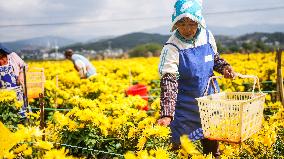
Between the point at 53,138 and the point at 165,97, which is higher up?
the point at 165,97

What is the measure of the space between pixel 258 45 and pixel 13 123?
4374cm

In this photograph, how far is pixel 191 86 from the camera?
11.9 ft

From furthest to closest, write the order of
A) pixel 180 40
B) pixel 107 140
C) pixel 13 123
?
pixel 13 123 → pixel 107 140 → pixel 180 40

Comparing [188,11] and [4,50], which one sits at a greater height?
[188,11]

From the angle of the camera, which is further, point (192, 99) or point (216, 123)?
point (192, 99)

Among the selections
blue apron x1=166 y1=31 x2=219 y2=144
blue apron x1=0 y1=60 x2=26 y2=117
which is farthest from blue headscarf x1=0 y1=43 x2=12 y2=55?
blue apron x1=166 y1=31 x2=219 y2=144

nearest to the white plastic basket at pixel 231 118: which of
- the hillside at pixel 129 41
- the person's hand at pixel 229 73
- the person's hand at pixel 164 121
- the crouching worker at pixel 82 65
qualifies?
the person's hand at pixel 164 121

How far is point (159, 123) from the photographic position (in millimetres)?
3205

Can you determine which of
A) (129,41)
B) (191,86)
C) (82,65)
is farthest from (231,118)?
(129,41)

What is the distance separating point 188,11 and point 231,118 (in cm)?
Answer: 92

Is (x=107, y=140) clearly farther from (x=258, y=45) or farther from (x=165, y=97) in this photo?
(x=258, y=45)

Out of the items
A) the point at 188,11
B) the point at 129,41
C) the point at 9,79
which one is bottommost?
the point at 129,41

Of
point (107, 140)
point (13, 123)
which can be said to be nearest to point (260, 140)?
point (107, 140)

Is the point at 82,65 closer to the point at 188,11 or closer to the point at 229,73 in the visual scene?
the point at 229,73
